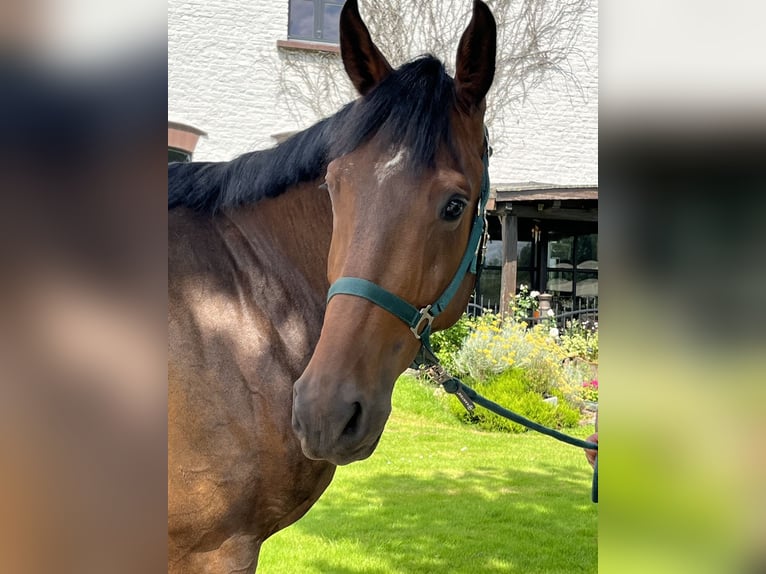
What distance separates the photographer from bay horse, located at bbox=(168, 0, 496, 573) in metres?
1.56

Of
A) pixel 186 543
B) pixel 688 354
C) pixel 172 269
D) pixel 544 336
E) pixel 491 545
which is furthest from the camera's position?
pixel 544 336

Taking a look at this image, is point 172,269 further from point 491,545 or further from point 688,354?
point 491,545

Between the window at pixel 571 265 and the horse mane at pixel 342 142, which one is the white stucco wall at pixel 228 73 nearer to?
the window at pixel 571 265

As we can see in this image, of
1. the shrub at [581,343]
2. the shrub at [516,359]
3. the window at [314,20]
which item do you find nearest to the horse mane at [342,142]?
the shrub at [516,359]

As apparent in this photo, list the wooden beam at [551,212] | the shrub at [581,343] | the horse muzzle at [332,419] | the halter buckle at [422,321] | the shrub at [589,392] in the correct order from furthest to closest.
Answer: the wooden beam at [551,212]
the shrub at [581,343]
the shrub at [589,392]
the halter buckle at [422,321]
the horse muzzle at [332,419]

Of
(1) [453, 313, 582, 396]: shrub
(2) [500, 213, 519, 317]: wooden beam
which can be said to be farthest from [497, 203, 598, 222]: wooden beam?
(1) [453, 313, 582, 396]: shrub

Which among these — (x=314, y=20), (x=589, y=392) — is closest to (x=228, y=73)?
(x=314, y=20)

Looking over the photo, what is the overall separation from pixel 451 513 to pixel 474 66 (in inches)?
154

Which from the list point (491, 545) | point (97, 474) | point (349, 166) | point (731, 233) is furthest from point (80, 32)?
point (491, 545)

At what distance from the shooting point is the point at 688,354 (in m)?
0.55

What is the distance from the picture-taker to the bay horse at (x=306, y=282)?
1562 mm

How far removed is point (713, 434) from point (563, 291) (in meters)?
12.4

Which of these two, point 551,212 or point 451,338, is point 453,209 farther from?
point 551,212

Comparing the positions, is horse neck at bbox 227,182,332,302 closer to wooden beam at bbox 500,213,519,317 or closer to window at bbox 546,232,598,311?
wooden beam at bbox 500,213,519,317
